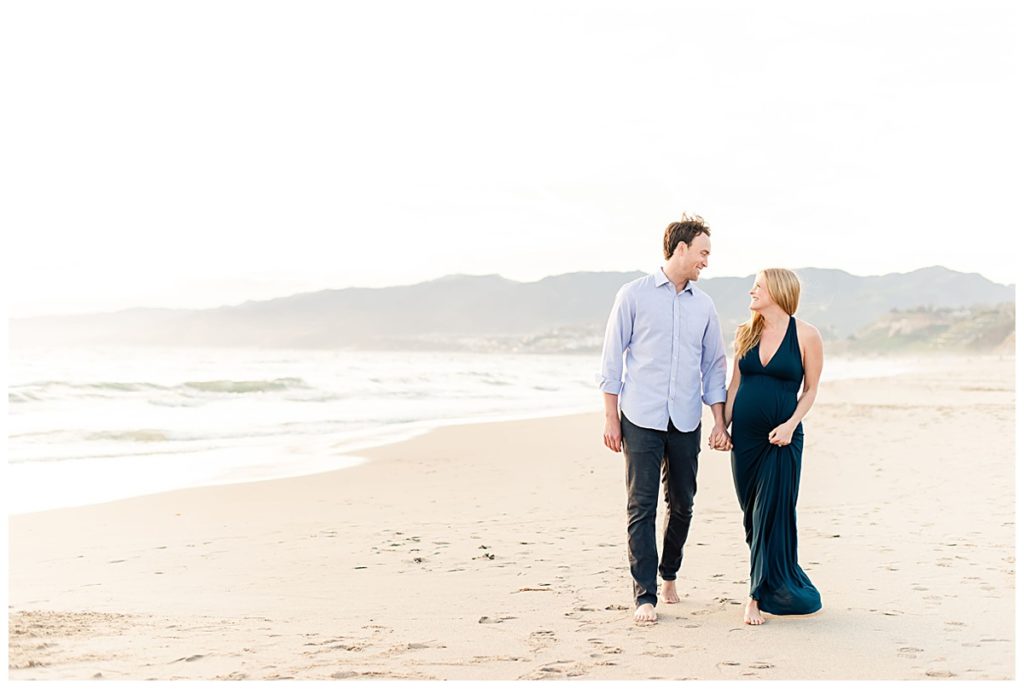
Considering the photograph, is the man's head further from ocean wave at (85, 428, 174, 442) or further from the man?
ocean wave at (85, 428, 174, 442)

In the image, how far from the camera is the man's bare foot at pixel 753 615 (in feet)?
14.8

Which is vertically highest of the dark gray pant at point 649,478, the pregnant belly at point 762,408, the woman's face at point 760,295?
the woman's face at point 760,295

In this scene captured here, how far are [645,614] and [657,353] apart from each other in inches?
48.4

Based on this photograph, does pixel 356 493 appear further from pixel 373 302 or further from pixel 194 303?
pixel 373 302

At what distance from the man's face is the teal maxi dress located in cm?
48

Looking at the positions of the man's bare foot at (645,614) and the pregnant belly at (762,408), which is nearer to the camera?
the man's bare foot at (645,614)

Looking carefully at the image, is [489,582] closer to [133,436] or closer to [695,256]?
[695,256]

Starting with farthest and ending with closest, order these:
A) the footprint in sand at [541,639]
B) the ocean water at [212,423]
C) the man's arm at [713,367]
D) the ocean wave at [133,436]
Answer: the ocean wave at [133,436], the ocean water at [212,423], the man's arm at [713,367], the footprint in sand at [541,639]

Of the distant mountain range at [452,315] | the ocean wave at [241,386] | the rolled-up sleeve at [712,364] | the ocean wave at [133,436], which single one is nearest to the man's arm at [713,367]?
the rolled-up sleeve at [712,364]

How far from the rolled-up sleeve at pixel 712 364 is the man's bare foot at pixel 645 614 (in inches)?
41.1

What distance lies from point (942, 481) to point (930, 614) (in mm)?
4487

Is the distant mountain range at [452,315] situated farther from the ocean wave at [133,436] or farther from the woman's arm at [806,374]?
the woman's arm at [806,374]

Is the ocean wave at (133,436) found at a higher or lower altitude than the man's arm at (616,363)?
lower

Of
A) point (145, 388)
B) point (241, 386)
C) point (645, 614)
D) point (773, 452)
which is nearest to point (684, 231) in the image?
point (773, 452)
